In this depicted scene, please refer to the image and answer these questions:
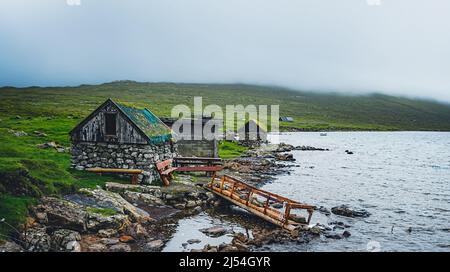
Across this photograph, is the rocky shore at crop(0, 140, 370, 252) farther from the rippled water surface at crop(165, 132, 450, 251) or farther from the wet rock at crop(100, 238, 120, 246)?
the rippled water surface at crop(165, 132, 450, 251)

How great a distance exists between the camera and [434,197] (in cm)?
3475

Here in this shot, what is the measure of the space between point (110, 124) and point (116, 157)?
8.11 feet

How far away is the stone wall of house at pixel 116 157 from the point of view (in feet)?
86.5

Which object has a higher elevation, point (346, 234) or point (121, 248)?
point (121, 248)

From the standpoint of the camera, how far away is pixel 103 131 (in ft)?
86.9

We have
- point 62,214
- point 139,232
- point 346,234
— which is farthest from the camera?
point 346,234

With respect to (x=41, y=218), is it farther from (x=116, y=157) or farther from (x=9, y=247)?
(x=116, y=157)

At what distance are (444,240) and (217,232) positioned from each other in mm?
13474

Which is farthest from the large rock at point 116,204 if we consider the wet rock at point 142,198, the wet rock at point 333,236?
the wet rock at point 333,236

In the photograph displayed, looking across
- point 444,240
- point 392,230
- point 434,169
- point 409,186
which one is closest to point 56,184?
point 392,230

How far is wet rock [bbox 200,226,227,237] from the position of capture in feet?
63.1

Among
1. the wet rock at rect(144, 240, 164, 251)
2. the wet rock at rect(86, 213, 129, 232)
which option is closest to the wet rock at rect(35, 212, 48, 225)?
the wet rock at rect(86, 213, 129, 232)

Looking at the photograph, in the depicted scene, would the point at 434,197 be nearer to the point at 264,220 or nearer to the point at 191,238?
the point at 264,220

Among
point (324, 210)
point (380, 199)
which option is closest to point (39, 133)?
point (324, 210)
